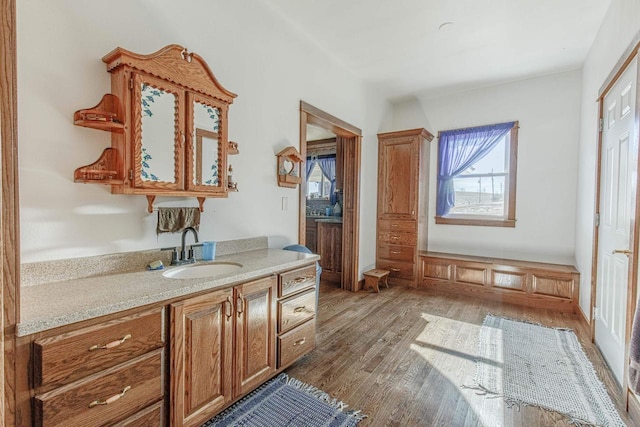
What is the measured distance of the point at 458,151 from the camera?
14.9 feet

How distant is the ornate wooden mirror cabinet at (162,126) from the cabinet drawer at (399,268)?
3054 mm

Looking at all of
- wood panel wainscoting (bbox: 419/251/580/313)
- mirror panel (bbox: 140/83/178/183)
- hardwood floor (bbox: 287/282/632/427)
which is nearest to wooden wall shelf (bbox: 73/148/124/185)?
mirror panel (bbox: 140/83/178/183)

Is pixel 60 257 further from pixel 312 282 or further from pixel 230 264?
pixel 312 282

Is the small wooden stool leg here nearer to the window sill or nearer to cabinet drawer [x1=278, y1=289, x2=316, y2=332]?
the window sill

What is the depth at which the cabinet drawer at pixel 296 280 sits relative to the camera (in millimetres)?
2037

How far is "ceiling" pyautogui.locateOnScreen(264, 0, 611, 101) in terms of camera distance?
8.63ft

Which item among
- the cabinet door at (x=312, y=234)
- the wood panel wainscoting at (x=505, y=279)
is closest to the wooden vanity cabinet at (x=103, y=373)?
the cabinet door at (x=312, y=234)

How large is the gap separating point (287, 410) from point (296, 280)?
0.78 m

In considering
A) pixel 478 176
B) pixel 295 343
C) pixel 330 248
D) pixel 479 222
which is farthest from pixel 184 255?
pixel 478 176

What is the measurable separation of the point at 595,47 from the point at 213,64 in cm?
367

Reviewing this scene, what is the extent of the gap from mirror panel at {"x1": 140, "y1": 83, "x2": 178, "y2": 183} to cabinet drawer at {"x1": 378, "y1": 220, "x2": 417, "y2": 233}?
3.34 m

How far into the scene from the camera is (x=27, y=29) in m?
1.39

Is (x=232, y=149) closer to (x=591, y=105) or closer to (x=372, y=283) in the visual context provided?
(x=372, y=283)

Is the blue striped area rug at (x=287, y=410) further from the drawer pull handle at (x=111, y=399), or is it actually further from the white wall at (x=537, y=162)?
the white wall at (x=537, y=162)
